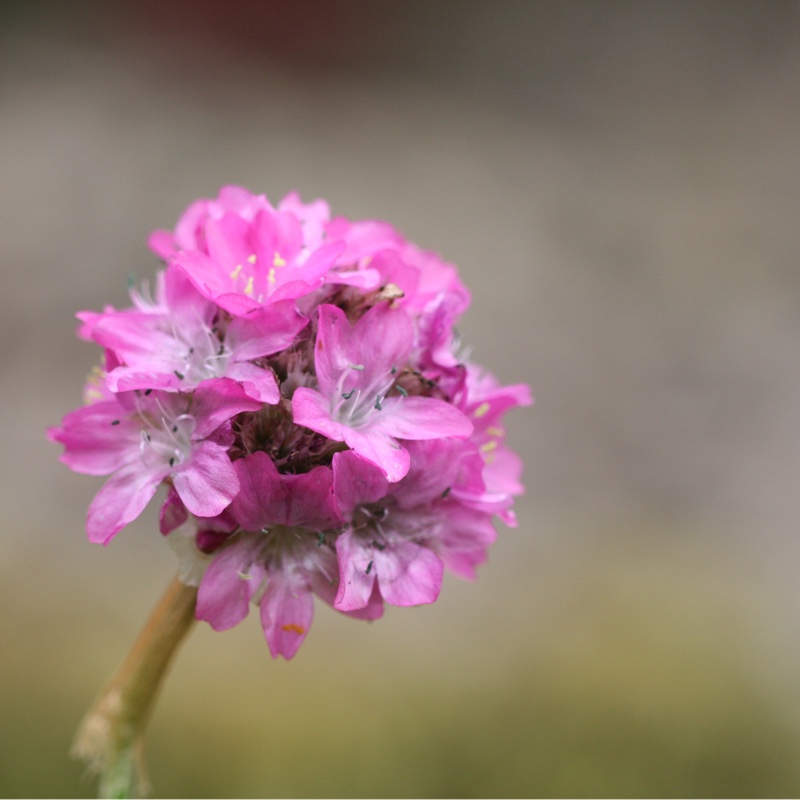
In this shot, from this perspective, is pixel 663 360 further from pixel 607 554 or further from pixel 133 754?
pixel 133 754

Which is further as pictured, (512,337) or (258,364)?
(512,337)

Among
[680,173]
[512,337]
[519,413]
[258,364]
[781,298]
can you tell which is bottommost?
[258,364]

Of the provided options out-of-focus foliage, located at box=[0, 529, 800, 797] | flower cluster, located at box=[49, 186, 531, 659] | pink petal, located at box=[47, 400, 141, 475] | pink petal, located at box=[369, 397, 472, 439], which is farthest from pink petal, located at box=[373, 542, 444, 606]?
out-of-focus foliage, located at box=[0, 529, 800, 797]

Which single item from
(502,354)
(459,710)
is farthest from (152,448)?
(502,354)

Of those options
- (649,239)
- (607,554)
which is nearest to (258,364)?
(607,554)

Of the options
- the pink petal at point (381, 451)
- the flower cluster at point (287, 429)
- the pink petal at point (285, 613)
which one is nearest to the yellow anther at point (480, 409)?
the flower cluster at point (287, 429)

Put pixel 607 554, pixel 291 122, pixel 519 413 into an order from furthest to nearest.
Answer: pixel 291 122
pixel 519 413
pixel 607 554

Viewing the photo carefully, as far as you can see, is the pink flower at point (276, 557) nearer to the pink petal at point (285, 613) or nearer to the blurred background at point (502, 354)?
the pink petal at point (285, 613)
